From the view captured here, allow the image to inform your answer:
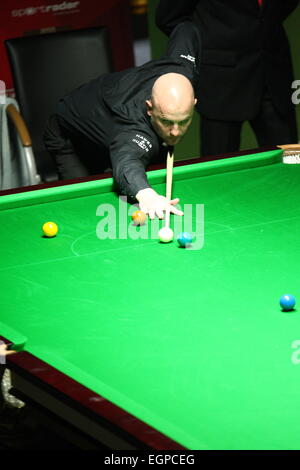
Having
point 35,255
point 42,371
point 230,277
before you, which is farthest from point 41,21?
point 42,371

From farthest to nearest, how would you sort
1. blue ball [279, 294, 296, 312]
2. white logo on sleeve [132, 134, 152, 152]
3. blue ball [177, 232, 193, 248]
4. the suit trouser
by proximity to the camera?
the suit trouser, white logo on sleeve [132, 134, 152, 152], blue ball [177, 232, 193, 248], blue ball [279, 294, 296, 312]

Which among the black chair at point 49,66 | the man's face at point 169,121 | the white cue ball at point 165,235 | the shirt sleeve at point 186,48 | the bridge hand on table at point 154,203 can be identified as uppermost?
the black chair at point 49,66

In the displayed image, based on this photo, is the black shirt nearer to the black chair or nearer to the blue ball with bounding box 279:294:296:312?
the black chair

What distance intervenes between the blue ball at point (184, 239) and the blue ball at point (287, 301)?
532 mm

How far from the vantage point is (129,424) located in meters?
1.56

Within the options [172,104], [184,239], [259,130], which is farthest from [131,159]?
[259,130]

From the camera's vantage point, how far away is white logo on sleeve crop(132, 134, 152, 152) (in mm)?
3127

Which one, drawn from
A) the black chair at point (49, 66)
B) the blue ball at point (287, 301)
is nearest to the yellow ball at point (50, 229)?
the blue ball at point (287, 301)

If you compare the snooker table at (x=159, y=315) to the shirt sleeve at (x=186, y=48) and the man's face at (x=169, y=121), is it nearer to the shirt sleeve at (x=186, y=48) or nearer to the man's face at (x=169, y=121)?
the man's face at (x=169, y=121)

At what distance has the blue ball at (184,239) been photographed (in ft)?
8.23

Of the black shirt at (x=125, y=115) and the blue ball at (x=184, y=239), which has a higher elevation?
the black shirt at (x=125, y=115)

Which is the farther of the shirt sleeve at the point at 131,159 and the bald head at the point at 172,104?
the bald head at the point at 172,104

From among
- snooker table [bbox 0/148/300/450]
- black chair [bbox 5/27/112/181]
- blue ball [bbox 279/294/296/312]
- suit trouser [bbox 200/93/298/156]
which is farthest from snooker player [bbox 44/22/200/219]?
blue ball [bbox 279/294/296/312]

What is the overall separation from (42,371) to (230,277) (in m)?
0.71
